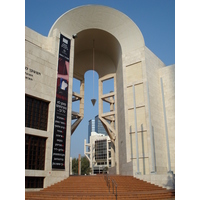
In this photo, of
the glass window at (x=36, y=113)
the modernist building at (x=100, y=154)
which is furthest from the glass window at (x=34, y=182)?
the modernist building at (x=100, y=154)

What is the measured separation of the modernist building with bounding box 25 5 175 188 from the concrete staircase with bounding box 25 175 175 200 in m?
2.06

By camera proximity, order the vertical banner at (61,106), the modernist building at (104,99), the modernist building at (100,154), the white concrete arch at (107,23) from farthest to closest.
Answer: the modernist building at (100,154), the white concrete arch at (107,23), the vertical banner at (61,106), the modernist building at (104,99)

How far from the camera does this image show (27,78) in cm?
1794

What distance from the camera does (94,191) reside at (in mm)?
13828

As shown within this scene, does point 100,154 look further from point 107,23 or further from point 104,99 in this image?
point 107,23

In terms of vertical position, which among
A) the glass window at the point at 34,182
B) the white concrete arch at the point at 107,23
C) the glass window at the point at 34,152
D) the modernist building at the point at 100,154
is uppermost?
the white concrete arch at the point at 107,23

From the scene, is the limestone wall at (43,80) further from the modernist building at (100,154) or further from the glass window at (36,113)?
the modernist building at (100,154)

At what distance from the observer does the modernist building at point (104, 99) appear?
59.0 feet

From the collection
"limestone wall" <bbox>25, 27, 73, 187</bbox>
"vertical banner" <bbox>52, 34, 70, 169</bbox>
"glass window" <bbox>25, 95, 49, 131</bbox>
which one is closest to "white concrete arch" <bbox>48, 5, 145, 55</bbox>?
"vertical banner" <bbox>52, 34, 70, 169</bbox>

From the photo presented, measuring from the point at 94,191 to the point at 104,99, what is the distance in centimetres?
1870

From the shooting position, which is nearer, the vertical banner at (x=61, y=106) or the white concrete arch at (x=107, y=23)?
the vertical banner at (x=61, y=106)

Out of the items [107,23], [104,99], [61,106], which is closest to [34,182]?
[61,106]
